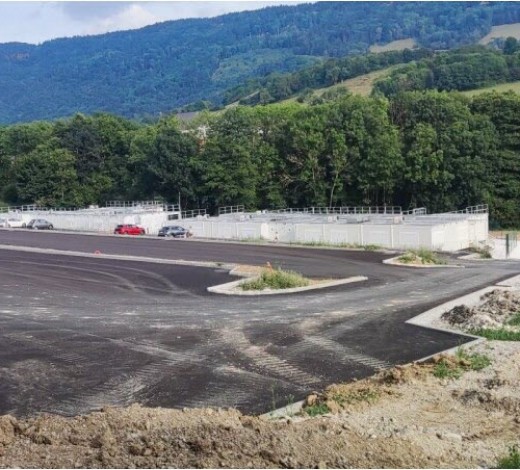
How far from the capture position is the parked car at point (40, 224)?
202 ft

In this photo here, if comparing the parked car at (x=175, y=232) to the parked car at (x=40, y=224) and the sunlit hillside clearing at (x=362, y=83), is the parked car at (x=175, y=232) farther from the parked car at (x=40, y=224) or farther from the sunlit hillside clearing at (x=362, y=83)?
the sunlit hillside clearing at (x=362, y=83)

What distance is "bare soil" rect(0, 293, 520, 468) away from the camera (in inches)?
342

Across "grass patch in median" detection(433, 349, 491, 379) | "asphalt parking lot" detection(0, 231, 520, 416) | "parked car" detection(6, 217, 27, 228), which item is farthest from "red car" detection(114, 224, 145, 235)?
"grass patch in median" detection(433, 349, 491, 379)

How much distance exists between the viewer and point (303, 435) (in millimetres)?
9344

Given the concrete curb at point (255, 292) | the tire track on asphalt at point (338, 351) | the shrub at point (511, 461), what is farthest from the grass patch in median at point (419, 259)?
the shrub at point (511, 461)

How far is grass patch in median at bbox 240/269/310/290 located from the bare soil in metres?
13.1

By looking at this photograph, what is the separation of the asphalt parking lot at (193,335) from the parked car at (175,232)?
19.2 m

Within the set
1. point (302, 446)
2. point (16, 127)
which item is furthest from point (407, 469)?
point (16, 127)

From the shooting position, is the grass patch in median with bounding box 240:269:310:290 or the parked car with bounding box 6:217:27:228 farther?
the parked car with bounding box 6:217:27:228

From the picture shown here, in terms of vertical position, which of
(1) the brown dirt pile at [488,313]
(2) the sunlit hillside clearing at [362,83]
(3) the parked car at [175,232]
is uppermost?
(2) the sunlit hillside clearing at [362,83]

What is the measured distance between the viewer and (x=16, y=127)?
333ft

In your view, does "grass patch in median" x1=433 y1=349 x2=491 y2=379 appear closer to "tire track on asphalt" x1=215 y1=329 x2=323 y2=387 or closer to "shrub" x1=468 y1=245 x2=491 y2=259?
"tire track on asphalt" x1=215 y1=329 x2=323 y2=387

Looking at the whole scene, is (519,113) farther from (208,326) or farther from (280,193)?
(208,326)

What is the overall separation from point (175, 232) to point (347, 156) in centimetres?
2359
